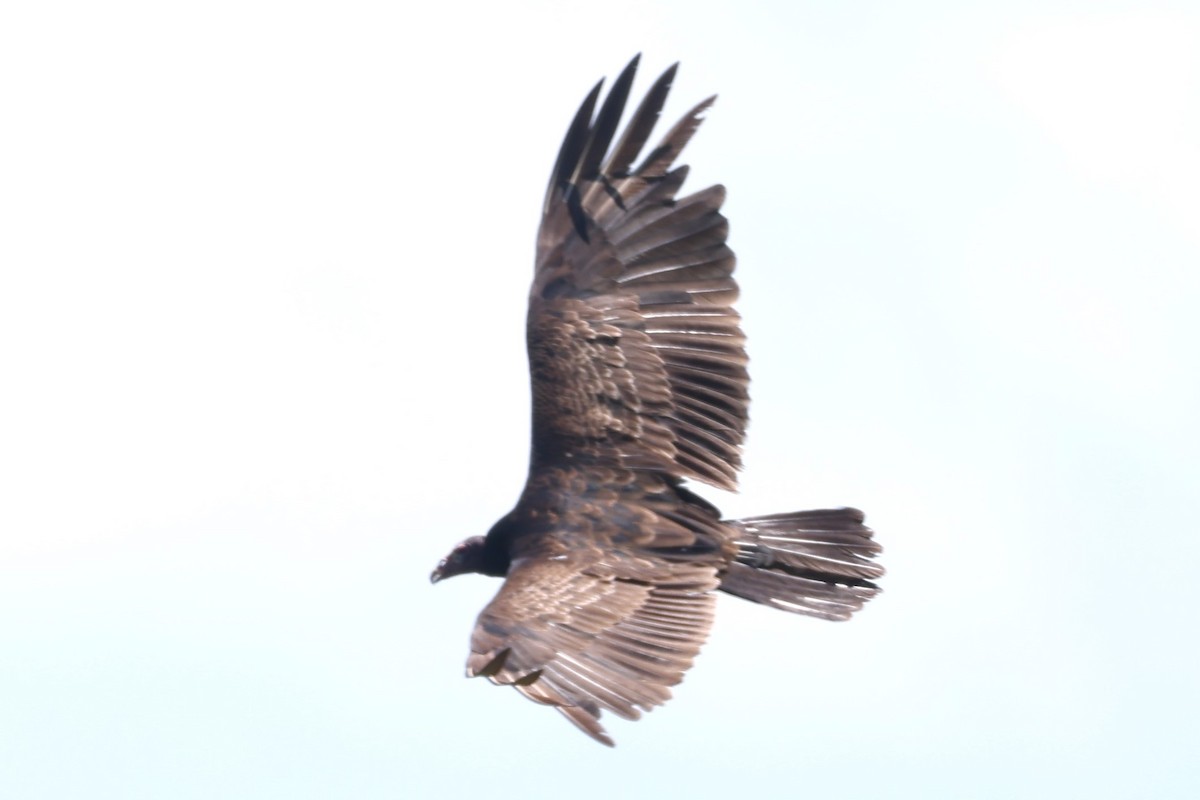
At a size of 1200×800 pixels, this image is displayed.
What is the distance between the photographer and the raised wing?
11016 mm

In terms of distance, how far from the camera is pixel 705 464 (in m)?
11.1

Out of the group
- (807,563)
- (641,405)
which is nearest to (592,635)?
(641,405)

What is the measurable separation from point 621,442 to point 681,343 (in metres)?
0.58

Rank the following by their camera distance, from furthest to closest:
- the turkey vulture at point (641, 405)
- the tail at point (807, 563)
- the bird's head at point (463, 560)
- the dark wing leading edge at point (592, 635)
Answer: the bird's head at point (463, 560) < the tail at point (807, 563) < the turkey vulture at point (641, 405) < the dark wing leading edge at point (592, 635)

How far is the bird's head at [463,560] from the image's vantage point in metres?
11.5

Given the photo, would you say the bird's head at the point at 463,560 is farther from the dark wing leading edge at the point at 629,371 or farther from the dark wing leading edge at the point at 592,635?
the dark wing leading edge at the point at 592,635

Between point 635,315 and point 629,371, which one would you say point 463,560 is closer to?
point 629,371

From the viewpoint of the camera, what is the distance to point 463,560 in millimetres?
11609

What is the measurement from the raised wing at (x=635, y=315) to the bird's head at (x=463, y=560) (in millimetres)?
721

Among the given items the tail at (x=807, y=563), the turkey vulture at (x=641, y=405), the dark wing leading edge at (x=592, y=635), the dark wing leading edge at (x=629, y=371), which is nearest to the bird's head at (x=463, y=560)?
the turkey vulture at (x=641, y=405)

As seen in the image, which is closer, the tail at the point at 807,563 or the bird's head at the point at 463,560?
the tail at the point at 807,563

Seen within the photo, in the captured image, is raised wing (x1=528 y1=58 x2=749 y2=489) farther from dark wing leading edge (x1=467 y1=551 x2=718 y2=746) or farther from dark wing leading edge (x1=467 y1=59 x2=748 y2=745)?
dark wing leading edge (x1=467 y1=551 x2=718 y2=746)

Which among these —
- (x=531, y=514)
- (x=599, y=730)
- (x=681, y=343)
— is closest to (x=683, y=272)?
(x=681, y=343)

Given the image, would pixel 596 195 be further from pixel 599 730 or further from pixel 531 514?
pixel 599 730
